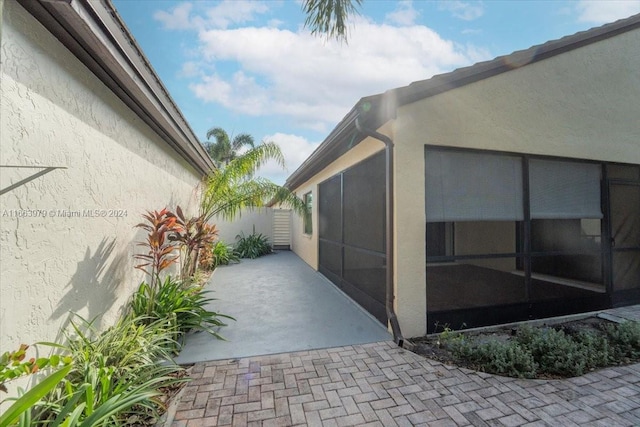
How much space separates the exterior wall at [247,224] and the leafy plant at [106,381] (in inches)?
450

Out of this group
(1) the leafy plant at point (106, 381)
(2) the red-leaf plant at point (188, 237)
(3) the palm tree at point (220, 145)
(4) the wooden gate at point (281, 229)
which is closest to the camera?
(1) the leafy plant at point (106, 381)

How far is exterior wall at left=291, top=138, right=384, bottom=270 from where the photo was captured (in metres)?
5.38

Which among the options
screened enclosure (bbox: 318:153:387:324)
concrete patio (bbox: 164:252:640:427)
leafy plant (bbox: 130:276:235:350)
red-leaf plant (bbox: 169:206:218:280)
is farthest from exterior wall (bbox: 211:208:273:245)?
concrete patio (bbox: 164:252:640:427)

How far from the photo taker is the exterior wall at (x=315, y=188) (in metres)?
5.38

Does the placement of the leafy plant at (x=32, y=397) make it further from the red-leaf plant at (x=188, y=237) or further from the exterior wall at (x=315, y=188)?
the exterior wall at (x=315, y=188)

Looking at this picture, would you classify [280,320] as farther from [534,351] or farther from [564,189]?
[564,189]

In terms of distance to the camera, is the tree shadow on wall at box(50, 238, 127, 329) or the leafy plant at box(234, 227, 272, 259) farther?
the leafy plant at box(234, 227, 272, 259)

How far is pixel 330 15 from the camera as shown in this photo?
13.9ft

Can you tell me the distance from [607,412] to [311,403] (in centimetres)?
270

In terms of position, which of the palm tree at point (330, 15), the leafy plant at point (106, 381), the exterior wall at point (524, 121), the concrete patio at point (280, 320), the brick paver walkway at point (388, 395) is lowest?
the brick paver walkway at point (388, 395)

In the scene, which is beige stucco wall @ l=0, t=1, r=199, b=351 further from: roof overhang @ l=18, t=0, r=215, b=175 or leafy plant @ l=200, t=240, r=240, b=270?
leafy plant @ l=200, t=240, r=240, b=270

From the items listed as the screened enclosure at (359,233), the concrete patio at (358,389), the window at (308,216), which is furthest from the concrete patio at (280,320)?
the window at (308,216)

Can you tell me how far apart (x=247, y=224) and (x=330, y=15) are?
39.1 feet

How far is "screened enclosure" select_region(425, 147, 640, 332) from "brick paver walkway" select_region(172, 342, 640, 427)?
54.2 inches
